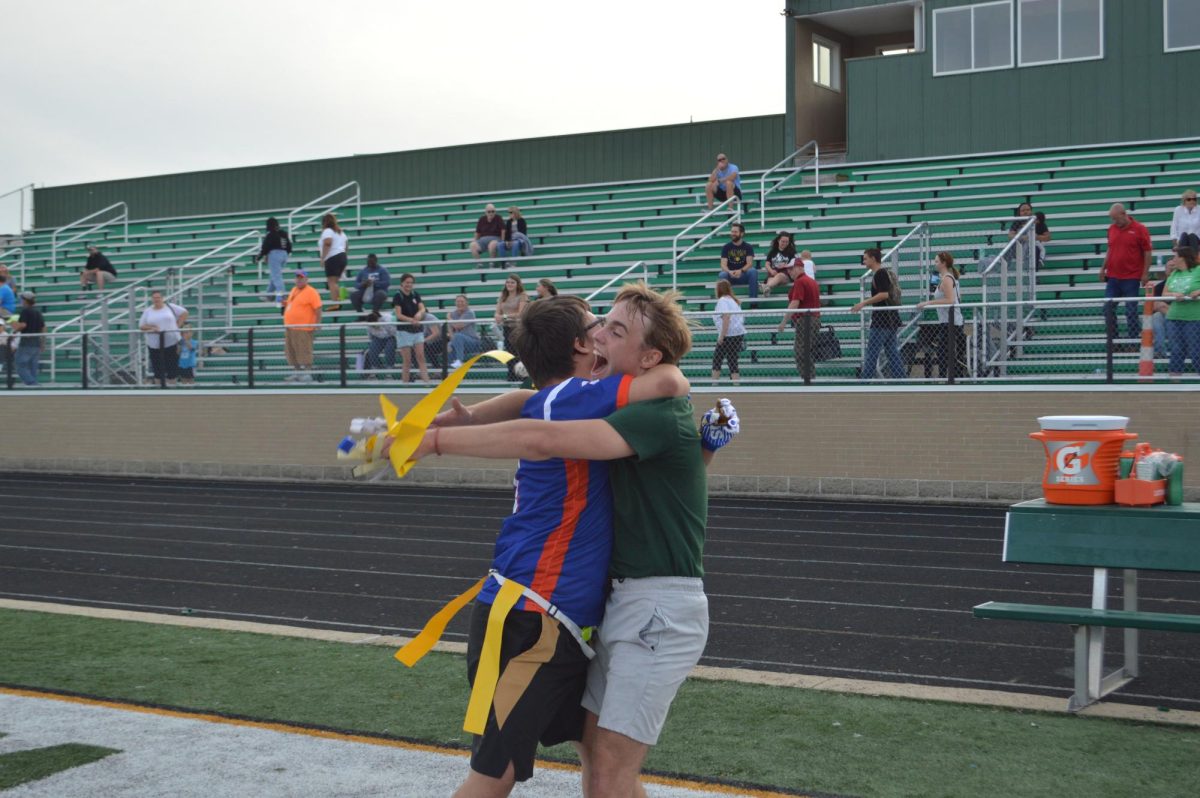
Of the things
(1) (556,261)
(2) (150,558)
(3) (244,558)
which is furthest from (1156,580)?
(1) (556,261)

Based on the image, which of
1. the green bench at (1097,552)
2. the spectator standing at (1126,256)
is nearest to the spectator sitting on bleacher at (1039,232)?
the spectator standing at (1126,256)

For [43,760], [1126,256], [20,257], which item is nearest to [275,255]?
[20,257]

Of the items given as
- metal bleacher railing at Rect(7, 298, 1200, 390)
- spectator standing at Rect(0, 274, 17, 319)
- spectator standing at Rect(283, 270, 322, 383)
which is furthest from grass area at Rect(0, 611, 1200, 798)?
spectator standing at Rect(0, 274, 17, 319)

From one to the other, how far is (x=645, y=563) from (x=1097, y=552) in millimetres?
3504

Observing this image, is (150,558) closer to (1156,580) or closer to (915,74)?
(1156,580)

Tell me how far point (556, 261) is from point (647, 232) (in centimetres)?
Result: 174

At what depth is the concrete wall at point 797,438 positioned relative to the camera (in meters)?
14.4

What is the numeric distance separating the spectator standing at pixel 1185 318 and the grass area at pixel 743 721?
8593mm

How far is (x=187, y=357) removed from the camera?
19750 millimetres

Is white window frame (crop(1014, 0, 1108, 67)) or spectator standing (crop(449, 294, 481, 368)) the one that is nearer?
spectator standing (crop(449, 294, 481, 368))

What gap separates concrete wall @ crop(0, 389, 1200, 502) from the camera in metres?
14.4

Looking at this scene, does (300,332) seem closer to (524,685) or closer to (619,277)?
(619,277)

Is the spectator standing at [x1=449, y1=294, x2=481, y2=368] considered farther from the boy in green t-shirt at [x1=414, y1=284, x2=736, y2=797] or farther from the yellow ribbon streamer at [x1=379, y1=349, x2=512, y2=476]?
the yellow ribbon streamer at [x1=379, y1=349, x2=512, y2=476]

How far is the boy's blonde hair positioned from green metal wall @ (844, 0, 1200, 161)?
2205cm
